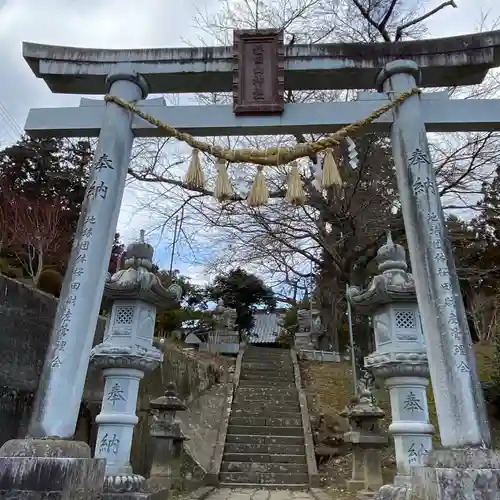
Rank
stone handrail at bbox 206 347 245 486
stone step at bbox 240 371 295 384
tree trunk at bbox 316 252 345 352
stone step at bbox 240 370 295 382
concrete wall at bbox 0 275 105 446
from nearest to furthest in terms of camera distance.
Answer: concrete wall at bbox 0 275 105 446, stone handrail at bbox 206 347 245 486, stone step at bbox 240 371 295 384, stone step at bbox 240 370 295 382, tree trunk at bbox 316 252 345 352

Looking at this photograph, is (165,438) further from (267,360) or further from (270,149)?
(267,360)

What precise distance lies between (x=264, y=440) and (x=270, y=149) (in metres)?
7.08

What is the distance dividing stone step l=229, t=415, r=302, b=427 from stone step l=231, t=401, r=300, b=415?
396 mm

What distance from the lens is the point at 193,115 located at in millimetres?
4543

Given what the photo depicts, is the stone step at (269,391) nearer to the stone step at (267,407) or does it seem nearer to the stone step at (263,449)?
the stone step at (267,407)

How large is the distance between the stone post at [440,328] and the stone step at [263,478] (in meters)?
5.47

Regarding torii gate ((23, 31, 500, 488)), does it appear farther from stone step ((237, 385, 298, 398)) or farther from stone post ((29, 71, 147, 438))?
stone step ((237, 385, 298, 398))

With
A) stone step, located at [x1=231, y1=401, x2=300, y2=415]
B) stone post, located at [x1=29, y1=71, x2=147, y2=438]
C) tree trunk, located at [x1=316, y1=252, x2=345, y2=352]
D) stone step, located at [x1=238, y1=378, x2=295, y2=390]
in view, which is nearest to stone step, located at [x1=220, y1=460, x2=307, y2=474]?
stone step, located at [x1=231, y1=401, x2=300, y2=415]

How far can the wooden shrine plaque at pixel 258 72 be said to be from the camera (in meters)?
4.50

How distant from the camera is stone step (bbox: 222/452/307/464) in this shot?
28.9 feet

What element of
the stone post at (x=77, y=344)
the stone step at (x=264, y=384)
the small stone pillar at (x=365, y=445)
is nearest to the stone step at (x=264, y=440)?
the small stone pillar at (x=365, y=445)

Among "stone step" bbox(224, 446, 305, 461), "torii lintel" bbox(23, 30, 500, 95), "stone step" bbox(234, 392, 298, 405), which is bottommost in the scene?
"stone step" bbox(224, 446, 305, 461)

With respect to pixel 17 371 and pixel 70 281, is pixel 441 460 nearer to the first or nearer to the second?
pixel 70 281

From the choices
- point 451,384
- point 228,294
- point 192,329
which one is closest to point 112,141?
point 451,384
